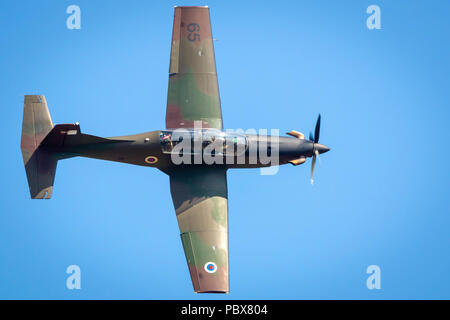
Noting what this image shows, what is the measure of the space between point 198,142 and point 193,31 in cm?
441

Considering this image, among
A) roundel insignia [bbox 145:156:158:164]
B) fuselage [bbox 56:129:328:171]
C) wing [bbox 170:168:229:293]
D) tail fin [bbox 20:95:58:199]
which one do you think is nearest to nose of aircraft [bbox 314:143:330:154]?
fuselage [bbox 56:129:328:171]

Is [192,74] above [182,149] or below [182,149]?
above

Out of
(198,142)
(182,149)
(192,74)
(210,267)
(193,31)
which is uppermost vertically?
(193,31)

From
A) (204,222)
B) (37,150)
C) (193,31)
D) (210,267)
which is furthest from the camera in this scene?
(193,31)

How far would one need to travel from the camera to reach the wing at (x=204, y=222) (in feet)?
79.8

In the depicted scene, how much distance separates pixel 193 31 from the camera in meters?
27.3

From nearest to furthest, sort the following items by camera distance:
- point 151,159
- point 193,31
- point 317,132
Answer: point 151,159
point 317,132
point 193,31

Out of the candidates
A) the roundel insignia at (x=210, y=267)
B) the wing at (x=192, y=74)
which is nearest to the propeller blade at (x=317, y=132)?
the wing at (x=192, y=74)

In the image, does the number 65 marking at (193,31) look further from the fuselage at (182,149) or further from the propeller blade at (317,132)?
the propeller blade at (317,132)

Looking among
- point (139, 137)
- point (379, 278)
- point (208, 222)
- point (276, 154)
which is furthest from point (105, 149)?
point (379, 278)

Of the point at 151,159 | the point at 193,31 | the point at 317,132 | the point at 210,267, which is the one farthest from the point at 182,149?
the point at 317,132

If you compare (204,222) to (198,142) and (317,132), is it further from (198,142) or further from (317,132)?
(317,132)

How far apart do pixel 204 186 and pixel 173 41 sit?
5.61 m

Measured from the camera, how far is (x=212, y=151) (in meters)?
26.0
